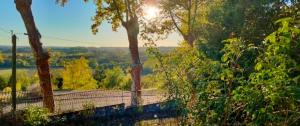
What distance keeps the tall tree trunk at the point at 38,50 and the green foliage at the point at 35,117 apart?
481 cm

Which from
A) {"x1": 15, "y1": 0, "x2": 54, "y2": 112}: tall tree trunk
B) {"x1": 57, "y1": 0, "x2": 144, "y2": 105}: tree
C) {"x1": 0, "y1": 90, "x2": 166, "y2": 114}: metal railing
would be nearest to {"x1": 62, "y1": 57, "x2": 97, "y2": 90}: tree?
{"x1": 0, "y1": 90, "x2": 166, "y2": 114}: metal railing

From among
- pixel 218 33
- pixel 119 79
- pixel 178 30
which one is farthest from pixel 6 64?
pixel 218 33

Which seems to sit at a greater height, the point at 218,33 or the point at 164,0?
the point at 164,0

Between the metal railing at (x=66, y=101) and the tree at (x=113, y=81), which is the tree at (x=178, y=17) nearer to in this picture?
the metal railing at (x=66, y=101)

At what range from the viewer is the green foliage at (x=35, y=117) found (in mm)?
14398

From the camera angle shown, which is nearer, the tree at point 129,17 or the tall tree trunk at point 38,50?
the tall tree trunk at point 38,50

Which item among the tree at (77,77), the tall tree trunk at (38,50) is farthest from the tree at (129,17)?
the tree at (77,77)

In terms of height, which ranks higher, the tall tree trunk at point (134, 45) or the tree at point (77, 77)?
the tall tree trunk at point (134, 45)

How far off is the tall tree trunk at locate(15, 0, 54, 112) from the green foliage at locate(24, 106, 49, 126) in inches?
189

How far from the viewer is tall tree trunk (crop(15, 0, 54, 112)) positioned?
2012 cm

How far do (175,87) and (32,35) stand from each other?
570 inches

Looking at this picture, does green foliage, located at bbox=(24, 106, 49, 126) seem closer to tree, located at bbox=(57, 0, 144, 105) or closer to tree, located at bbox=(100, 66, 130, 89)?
tree, located at bbox=(57, 0, 144, 105)

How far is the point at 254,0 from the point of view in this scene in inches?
507

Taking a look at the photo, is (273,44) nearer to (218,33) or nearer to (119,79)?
(218,33)
